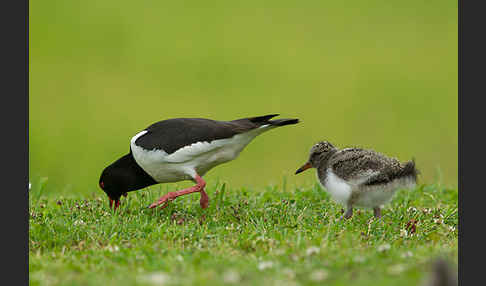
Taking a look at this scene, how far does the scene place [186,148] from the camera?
305 inches

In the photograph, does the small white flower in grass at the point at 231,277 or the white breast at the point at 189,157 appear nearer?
the small white flower in grass at the point at 231,277

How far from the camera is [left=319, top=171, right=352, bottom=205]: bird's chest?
7.12m

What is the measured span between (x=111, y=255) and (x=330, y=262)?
1985 mm

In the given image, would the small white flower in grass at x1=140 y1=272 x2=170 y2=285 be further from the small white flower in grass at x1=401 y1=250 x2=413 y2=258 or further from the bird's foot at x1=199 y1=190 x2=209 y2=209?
the bird's foot at x1=199 y1=190 x2=209 y2=209

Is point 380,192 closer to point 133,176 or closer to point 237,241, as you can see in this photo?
point 237,241

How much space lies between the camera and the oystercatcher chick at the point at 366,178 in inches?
277

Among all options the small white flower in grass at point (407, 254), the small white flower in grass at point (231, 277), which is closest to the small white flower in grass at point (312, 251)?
the small white flower in grass at point (407, 254)

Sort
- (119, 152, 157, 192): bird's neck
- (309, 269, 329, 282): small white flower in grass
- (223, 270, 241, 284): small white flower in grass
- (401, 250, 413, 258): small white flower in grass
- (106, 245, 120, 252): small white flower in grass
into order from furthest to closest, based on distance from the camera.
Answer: (119, 152, 157, 192): bird's neck
(106, 245, 120, 252): small white flower in grass
(401, 250, 413, 258): small white flower in grass
(309, 269, 329, 282): small white flower in grass
(223, 270, 241, 284): small white flower in grass

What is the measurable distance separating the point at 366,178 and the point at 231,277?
302 centimetres

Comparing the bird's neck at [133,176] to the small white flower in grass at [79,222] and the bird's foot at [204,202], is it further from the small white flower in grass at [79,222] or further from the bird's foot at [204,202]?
the small white flower in grass at [79,222]

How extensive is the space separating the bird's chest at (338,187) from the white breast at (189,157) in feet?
3.55

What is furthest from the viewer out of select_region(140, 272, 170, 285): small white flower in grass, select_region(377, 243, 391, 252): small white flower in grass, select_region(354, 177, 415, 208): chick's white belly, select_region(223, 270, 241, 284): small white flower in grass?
select_region(354, 177, 415, 208): chick's white belly

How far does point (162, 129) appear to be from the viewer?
798 centimetres

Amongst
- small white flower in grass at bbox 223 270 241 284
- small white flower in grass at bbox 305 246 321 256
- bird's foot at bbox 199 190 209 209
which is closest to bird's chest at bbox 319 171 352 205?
bird's foot at bbox 199 190 209 209
